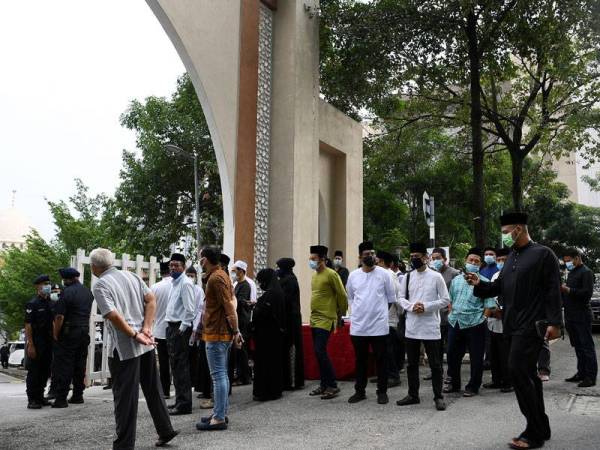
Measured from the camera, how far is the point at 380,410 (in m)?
7.06

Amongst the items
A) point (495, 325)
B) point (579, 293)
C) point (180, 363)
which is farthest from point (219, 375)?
A: point (579, 293)

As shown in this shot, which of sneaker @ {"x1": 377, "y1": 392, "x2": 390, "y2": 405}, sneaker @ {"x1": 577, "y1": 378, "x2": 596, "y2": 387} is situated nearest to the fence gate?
sneaker @ {"x1": 377, "y1": 392, "x2": 390, "y2": 405}

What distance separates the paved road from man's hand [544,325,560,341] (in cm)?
92

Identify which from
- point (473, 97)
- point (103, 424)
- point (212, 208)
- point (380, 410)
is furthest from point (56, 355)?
point (212, 208)

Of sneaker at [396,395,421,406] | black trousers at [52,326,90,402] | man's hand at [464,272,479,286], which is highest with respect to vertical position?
man's hand at [464,272,479,286]

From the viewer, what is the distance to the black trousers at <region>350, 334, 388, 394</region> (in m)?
7.52

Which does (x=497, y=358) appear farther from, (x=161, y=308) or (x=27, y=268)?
(x=27, y=268)

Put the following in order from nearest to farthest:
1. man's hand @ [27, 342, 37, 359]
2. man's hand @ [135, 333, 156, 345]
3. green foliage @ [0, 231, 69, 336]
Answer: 1. man's hand @ [135, 333, 156, 345]
2. man's hand @ [27, 342, 37, 359]
3. green foliage @ [0, 231, 69, 336]

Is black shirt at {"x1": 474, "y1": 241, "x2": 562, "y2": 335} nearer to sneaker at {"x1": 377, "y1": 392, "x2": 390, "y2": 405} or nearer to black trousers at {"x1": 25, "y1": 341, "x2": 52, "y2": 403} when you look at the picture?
sneaker at {"x1": 377, "y1": 392, "x2": 390, "y2": 405}

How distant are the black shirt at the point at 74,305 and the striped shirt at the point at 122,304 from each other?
3.47 metres

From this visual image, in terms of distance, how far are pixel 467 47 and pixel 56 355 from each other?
13836mm

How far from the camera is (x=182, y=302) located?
760cm

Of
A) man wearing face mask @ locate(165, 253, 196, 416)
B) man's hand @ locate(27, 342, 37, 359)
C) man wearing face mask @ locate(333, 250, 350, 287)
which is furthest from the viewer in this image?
man wearing face mask @ locate(333, 250, 350, 287)

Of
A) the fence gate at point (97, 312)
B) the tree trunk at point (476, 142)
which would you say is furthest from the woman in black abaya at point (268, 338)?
the tree trunk at point (476, 142)
